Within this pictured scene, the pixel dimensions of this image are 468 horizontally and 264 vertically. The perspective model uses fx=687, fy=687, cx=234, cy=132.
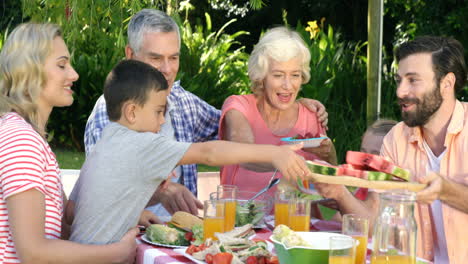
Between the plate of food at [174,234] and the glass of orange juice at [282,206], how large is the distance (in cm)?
32

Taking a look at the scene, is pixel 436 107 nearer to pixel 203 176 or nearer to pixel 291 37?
pixel 291 37

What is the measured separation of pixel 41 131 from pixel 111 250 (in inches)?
22.2

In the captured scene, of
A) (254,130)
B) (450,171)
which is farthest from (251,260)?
(254,130)

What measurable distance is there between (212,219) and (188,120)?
1.58 metres

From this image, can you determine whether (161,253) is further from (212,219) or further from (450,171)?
(450,171)

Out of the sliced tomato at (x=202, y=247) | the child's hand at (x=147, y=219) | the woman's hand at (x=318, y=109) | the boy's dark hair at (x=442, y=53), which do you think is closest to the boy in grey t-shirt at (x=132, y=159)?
the child's hand at (x=147, y=219)

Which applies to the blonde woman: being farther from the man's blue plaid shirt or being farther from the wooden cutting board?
the man's blue plaid shirt

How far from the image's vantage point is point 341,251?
2.09 metres

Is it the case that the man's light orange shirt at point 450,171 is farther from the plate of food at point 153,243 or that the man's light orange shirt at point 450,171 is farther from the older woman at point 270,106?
the plate of food at point 153,243

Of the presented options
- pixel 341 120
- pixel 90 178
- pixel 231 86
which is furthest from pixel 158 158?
pixel 231 86

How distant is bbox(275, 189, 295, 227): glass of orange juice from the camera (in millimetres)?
2832

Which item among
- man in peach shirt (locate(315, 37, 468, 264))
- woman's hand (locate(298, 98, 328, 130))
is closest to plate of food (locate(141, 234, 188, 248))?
man in peach shirt (locate(315, 37, 468, 264))

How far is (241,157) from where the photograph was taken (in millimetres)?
2621

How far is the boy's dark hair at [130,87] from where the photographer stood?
2.82m
